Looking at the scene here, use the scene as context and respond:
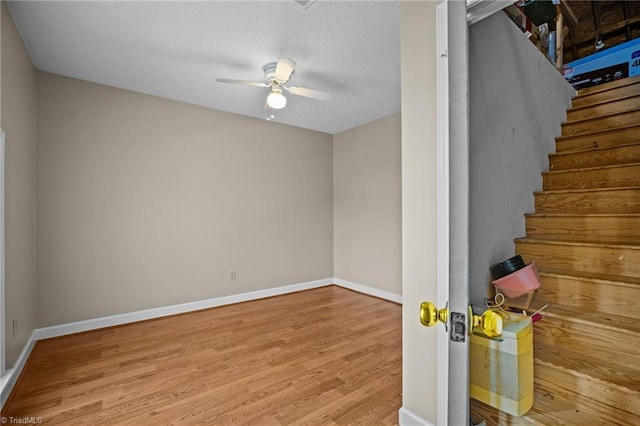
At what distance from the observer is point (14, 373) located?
80.4 inches

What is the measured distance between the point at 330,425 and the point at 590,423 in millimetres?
1200

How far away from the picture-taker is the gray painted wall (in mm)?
1553

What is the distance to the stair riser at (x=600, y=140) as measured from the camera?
7.06 ft

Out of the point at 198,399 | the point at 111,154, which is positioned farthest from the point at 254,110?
the point at 198,399

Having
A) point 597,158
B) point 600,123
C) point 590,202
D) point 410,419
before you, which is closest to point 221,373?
point 410,419

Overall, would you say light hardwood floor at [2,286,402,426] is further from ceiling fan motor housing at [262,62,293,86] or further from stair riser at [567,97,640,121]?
stair riser at [567,97,640,121]

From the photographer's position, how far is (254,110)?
3.77 meters

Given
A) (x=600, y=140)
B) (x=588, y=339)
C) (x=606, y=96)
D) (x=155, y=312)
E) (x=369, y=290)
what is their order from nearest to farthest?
(x=588, y=339)
(x=600, y=140)
(x=606, y=96)
(x=155, y=312)
(x=369, y=290)

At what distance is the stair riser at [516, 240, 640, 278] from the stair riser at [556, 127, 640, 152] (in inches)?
41.7

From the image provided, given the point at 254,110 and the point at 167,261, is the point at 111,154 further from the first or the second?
the point at 254,110

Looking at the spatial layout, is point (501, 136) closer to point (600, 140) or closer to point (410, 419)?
point (600, 140)

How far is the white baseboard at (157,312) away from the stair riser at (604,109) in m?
3.70

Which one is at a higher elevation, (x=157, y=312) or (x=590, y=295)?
(x=590, y=295)

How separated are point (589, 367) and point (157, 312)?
3.64m
